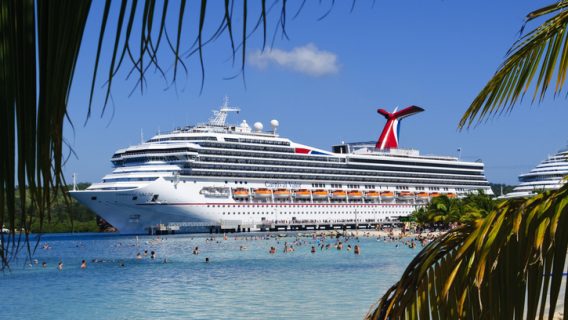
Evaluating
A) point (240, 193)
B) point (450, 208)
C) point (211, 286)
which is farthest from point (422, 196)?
point (211, 286)

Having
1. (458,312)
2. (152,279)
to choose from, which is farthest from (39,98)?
(152,279)

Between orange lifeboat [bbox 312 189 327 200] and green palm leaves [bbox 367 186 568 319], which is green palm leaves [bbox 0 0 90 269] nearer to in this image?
green palm leaves [bbox 367 186 568 319]

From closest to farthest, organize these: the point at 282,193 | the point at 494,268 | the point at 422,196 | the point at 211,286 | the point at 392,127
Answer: the point at 494,268 < the point at 211,286 < the point at 282,193 < the point at 422,196 < the point at 392,127

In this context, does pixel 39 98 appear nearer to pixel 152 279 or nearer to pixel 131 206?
pixel 152 279

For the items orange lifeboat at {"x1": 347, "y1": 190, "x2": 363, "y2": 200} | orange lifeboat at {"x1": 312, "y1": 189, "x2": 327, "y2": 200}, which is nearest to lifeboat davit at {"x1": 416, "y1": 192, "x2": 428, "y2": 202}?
orange lifeboat at {"x1": 347, "y1": 190, "x2": 363, "y2": 200}

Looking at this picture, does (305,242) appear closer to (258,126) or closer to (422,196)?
(258,126)

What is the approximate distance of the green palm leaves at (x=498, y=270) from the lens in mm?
1664

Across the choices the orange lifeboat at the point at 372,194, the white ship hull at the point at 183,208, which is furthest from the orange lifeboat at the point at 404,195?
the white ship hull at the point at 183,208

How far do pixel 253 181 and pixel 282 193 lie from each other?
4385 mm

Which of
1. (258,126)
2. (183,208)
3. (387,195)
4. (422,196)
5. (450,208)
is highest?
(258,126)

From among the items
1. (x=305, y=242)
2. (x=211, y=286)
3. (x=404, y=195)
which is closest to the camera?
(x=211, y=286)

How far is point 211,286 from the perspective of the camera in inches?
1356

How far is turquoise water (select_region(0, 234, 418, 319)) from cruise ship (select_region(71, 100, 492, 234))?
21.1 m

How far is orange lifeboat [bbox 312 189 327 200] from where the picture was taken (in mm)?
93312
